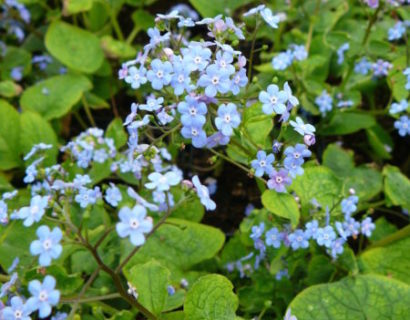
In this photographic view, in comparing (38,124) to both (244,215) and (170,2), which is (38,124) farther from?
(170,2)

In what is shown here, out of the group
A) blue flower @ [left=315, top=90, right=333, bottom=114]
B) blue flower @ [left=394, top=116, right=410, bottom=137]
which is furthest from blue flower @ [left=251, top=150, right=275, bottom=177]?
blue flower @ [left=315, top=90, right=333, bottom=114]

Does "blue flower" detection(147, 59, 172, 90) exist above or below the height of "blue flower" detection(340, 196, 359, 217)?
above

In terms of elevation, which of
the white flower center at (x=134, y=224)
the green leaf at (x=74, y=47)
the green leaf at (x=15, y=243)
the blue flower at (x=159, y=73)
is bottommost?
the green leaf at (x=15, y=243)

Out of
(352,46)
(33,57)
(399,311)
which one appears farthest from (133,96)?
(399,311)

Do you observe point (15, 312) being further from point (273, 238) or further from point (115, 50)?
point (115, 50)

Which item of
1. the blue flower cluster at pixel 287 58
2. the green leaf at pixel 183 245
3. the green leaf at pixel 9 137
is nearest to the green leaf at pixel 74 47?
the green leaf at pixel 9 137

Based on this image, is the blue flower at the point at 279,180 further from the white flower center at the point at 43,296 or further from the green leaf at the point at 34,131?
the green leaf at the point at 34,131

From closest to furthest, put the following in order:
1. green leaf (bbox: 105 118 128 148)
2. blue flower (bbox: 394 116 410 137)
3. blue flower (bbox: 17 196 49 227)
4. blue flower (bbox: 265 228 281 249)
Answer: blue flower (bbox: 17 196 49 227) → blue flower (bbox: 265 228 281 249) → blue flower (bbox: 394 116 410 137) → green leaf (bbox: 105 118 128 148)

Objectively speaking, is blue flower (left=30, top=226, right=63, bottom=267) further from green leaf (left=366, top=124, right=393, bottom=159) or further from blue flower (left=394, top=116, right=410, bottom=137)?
green leaf (left=366, top=124, right=393, bottom=159)
